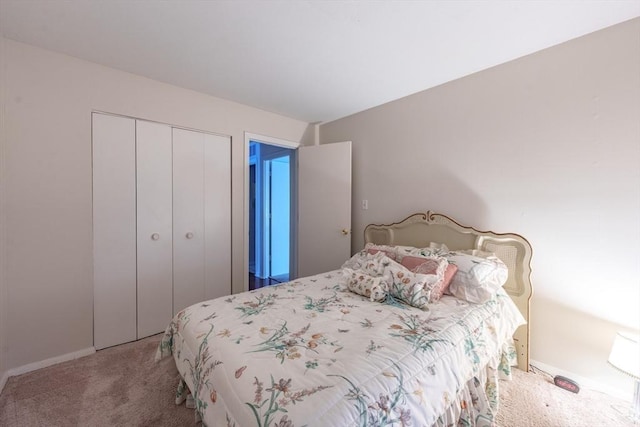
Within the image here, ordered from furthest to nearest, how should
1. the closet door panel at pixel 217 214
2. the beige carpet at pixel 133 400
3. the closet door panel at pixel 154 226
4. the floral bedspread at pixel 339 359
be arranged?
the closet door panel at pixel 217 214 < the closet door panel at pixel 154 226 < the beige carpet at pixel 133 400 < the floral bedspread at pixel 339 359

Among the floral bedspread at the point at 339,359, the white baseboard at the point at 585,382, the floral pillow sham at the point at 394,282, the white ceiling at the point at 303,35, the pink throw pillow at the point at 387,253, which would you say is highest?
the white ceiling at the point at 303,35

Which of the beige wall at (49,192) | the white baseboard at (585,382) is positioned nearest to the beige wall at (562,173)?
the white baseboard at (585,382)

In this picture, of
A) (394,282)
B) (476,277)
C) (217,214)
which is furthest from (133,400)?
(476,277)

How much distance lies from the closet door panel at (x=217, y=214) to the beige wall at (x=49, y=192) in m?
0.78

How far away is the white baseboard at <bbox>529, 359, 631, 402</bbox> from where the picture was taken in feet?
5.48

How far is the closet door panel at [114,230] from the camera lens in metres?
2.22

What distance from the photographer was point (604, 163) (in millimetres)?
1729

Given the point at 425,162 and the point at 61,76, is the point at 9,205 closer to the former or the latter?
the point at 61,76

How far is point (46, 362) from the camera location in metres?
2.00

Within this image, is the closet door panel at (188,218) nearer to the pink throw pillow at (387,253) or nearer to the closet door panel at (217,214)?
the closet door panel at (217,214)

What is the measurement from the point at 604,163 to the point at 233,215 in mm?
3169

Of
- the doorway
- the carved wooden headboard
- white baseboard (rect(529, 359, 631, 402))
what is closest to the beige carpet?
white baseboard (rect(529, 359, 631, 402))

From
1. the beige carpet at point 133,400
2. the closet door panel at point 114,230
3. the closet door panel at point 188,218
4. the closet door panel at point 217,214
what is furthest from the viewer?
the closet door panel at point 217,214

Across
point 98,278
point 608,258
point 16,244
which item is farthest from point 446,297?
point 16,244
